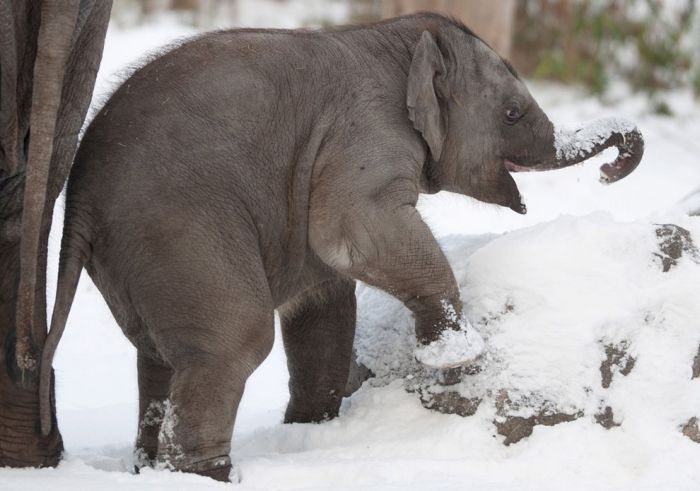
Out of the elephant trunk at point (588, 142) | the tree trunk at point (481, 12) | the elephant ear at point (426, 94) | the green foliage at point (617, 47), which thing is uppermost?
the elephant ear at point (426, 94)

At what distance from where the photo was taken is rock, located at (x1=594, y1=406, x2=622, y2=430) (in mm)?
4207

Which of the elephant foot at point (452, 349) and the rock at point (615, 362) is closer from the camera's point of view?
the elephant foot at point (452, 349)

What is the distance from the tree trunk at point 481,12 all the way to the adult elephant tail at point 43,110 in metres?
6.78

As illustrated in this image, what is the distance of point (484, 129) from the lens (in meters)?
4.69

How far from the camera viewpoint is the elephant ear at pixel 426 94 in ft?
14.6

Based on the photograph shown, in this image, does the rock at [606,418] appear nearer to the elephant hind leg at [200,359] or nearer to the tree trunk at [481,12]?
the elephant hind leg at [200,359]

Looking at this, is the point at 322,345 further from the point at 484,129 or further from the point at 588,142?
the point at 588,142

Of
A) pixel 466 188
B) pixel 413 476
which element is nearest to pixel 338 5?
pixel 466 188

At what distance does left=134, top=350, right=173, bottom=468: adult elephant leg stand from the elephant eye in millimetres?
1502

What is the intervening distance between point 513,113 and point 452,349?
39.2 inches

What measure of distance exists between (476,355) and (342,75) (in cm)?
105

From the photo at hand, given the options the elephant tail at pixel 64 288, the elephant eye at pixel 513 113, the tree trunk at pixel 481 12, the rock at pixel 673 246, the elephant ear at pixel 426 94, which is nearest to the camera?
the elephant tail at pixel 64 288

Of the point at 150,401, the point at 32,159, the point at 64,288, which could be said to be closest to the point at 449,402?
the point at 150,401

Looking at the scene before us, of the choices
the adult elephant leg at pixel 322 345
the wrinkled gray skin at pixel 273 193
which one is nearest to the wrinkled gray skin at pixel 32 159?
the wrinkled gray skin at pixel 273 193
